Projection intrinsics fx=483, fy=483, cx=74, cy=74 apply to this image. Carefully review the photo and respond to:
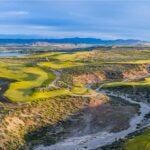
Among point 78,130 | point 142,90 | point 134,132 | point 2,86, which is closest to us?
point 134,132

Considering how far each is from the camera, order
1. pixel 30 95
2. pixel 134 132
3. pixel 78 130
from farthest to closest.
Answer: pixel 30 95
pixel 78 130
pixel 134 132

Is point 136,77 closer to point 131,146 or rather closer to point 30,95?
point 30,95

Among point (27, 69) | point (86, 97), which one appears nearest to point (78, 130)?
point (86, 97)

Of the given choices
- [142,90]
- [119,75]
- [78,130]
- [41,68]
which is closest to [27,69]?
[41,68]

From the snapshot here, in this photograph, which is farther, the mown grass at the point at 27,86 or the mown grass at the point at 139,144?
the mown grass at the point at 27,86

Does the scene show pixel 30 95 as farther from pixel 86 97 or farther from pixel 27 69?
pixel 27 69

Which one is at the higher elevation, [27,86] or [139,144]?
[27,86]

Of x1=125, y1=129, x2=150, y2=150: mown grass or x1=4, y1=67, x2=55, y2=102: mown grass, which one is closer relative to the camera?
x1=125, y1=129, x2=150, y2=150: mown grass

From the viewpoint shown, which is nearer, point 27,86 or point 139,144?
point 139,144

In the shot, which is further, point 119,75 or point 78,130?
point 119,75
